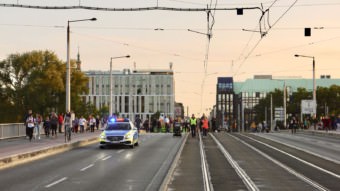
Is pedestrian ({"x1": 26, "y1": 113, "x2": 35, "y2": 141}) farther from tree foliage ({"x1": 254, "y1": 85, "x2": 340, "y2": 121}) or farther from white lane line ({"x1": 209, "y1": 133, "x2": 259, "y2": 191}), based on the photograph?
tree foliage ({"x1": 254, "y1": 85, "x2": 340, "y2": 121})

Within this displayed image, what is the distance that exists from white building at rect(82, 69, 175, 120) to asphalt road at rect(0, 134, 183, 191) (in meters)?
156

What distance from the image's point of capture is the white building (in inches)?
7136

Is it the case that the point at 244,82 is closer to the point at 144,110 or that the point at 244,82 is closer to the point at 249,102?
the point at 249,102

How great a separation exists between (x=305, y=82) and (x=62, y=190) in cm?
16816

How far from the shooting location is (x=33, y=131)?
39156 millimetres

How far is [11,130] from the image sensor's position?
39656 mm

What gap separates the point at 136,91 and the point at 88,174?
164 m

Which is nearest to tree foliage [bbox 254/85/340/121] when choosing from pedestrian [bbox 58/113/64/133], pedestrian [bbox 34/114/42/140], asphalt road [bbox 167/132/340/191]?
pedestrian [bbox 58/113/64/133]

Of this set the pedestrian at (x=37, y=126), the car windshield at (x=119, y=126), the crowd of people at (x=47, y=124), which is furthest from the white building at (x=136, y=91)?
the car windshield at (x=119, y=126)

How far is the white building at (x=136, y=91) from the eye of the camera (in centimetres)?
18125

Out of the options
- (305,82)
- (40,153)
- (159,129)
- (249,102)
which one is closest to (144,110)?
(249,102)

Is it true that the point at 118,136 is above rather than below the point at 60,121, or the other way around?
below

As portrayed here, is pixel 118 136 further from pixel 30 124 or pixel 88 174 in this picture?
pixel 88 174

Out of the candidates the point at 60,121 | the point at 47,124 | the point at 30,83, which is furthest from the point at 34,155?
the point at 30,83
